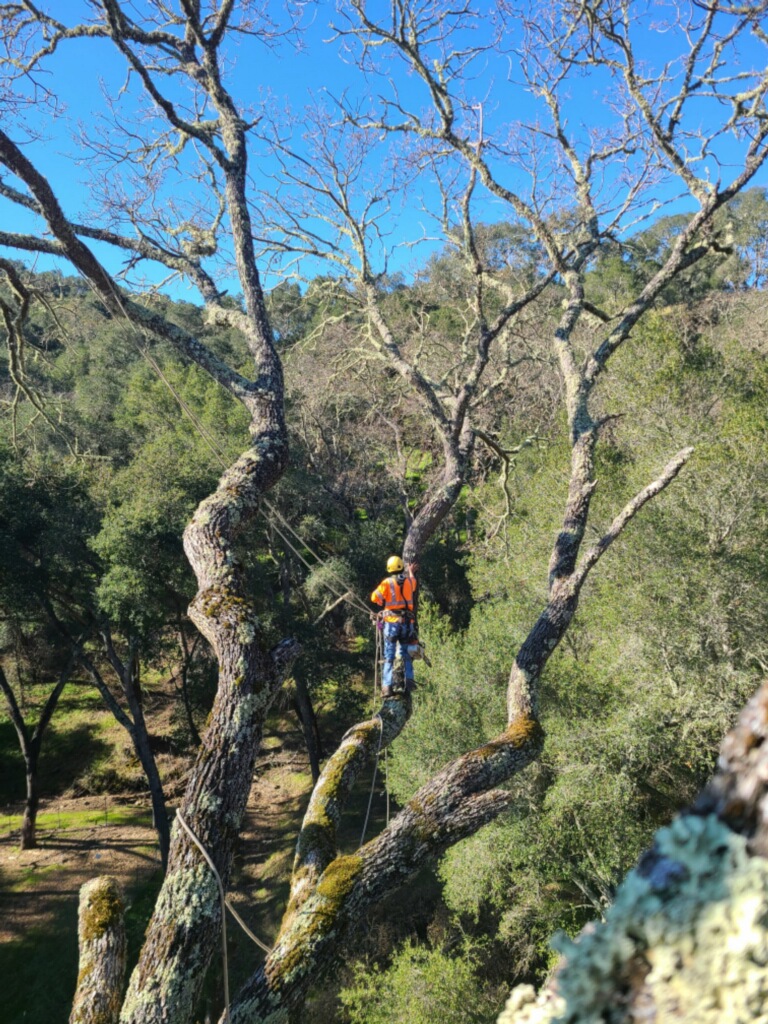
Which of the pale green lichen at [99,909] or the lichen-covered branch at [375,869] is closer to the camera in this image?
the lichen-covered branch at [375,869]

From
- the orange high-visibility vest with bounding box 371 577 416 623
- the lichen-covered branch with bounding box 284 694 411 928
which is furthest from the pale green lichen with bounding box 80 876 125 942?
the orange high-visibility vest with bounding box 371 577 416 623

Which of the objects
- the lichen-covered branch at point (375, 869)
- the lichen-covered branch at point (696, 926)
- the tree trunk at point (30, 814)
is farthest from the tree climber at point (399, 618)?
the tree trunk at point (30, 814)

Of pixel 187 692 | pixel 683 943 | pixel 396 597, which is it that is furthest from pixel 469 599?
pixel 683 943

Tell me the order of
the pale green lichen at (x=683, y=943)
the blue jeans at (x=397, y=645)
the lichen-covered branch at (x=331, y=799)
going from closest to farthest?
the pale green lichen at (x=683, y=943), the lichen-covered branch at (x=331, y=799), the blue jeans at (x=397, y=645)

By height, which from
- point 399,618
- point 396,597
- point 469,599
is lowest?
point 469,599

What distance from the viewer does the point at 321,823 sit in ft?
12.3

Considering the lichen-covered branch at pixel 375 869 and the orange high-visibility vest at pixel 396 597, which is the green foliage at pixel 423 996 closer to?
the orange high-visibility vest at pixel 396 597

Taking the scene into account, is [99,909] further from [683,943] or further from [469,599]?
[469,599]

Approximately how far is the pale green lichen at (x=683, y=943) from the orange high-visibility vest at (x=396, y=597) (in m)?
4.78

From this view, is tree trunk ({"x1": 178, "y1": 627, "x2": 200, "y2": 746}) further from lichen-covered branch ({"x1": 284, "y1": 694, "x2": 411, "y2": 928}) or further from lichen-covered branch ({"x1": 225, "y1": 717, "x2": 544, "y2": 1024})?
lichen-covered branch ({"x1": 225, "y1": 717, "x2": 544, "y2": 1024})

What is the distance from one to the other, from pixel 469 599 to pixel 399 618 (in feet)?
56.8

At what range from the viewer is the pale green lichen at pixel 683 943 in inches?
34.6

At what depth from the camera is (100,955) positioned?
10.6 ft

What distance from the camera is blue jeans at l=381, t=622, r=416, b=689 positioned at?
18.7 feet
